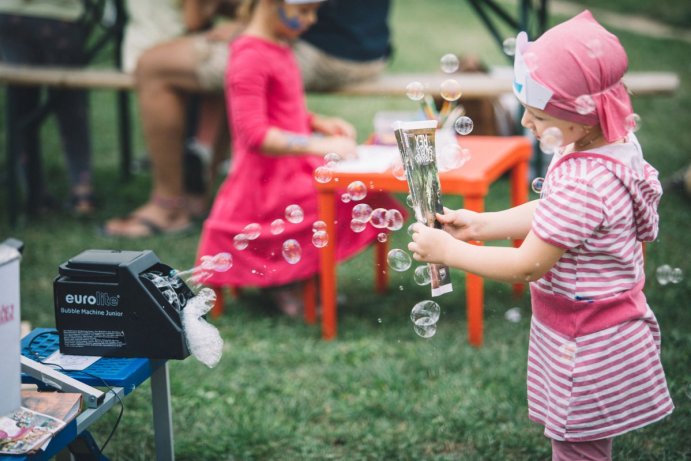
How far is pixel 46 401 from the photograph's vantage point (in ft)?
4.95

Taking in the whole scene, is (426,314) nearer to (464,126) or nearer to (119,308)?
(464,126)

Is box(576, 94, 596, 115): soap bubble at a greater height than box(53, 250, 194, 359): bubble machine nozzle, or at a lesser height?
greater

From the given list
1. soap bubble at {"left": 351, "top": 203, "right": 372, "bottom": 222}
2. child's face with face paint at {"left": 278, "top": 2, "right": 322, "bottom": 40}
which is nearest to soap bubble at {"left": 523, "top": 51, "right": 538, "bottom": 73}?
soap bubble at {"left": 351, "top": 203, "right": 372, "bottom": 222}

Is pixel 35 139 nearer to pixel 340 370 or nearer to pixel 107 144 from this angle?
pixel 107 144

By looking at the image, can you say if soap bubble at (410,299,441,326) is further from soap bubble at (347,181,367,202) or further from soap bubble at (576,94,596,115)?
soap bubble at (576,94,596,115)

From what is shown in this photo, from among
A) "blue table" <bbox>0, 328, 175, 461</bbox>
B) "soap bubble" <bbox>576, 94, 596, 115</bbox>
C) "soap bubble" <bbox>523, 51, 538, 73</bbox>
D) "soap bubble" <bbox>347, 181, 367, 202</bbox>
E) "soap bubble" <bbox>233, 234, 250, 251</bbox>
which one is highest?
"soap bubble" <bbox>523, 51, 538, 73</bbox>

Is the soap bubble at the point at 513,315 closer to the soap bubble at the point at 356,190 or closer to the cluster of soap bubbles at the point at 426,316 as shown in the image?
the soap bubble at the point at 356,190

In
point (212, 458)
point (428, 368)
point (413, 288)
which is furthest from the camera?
point (413, 288)

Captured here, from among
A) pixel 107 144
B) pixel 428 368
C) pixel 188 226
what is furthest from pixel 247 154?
pixel 107 144

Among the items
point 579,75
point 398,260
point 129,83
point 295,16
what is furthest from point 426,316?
point 129,83

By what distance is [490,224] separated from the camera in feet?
5.94

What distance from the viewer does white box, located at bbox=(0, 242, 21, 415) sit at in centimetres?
133

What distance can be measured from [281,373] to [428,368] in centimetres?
49

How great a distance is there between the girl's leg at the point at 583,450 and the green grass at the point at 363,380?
44cm
